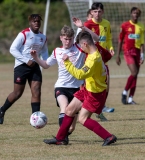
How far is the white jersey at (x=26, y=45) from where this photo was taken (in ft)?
29.5

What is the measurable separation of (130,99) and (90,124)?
219 inches

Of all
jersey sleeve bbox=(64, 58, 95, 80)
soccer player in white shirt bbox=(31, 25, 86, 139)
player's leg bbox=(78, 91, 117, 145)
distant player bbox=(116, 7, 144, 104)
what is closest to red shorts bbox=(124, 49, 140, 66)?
distant player bbox=(116, 7, 144, 104)

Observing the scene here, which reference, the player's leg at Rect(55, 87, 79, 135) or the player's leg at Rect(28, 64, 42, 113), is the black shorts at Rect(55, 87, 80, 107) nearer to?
the player's leg at Rect(55, 87, 79, 135)

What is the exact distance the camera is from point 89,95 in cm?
689

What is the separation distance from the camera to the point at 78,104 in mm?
6988

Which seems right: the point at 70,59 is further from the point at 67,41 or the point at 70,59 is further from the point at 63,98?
the point at 63,98

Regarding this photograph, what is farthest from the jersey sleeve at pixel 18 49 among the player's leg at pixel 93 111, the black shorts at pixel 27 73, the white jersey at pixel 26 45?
the player's leg at pixel 93 111

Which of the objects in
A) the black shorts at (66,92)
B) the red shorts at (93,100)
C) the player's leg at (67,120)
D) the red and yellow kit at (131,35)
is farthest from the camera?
the red and yellow kit at (131,35)

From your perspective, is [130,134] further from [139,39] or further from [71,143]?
[139,39]

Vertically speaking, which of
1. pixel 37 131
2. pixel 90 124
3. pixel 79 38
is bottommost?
pixel 37 131

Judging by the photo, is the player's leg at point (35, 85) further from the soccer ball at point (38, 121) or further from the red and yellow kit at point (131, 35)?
the red and yellow kit at point (131, 35)

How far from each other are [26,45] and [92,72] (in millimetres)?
2725

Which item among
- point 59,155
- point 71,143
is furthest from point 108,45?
point 59,155

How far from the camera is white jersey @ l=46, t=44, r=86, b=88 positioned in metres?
7.35
